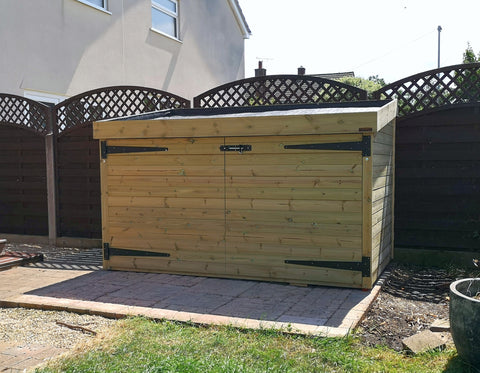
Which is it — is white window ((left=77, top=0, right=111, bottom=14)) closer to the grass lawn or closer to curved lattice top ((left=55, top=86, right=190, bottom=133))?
curved lattice top ((left=55, top=86, right=190, bottom=133))

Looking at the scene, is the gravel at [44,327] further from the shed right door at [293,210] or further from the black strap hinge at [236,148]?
the black strap hinge at [236,148]

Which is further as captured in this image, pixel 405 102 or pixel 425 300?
pixel 405 102

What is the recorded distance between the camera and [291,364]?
3184 millimetres

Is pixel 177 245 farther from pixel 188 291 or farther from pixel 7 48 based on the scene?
pixel 7 48

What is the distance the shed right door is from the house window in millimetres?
9164

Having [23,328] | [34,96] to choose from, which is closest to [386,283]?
[23,328]

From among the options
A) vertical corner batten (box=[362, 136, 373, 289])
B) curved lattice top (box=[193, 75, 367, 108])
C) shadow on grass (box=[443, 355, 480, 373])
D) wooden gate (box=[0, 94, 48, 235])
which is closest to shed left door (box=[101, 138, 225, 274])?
vertical corner batten (box=[362, 136, 373, 289])

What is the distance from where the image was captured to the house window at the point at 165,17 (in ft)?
43.7

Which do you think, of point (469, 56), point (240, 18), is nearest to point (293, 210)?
point (469, 56)

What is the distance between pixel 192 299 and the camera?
15.5ft

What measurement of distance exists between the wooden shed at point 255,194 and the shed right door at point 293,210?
0.01 metres

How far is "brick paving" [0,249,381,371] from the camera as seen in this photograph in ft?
13.3

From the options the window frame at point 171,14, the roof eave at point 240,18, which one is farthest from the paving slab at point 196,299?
the roof eave at point 240,18

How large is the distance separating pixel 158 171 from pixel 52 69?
5.59m
